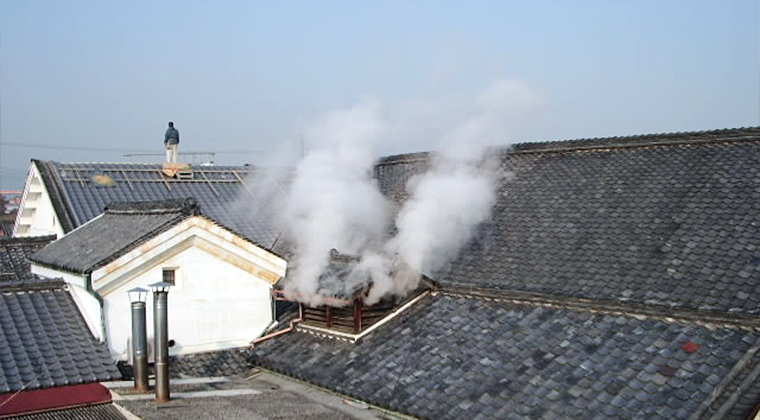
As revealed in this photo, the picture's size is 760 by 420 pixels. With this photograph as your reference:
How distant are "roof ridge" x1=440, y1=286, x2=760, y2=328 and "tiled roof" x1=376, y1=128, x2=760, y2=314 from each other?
206mm

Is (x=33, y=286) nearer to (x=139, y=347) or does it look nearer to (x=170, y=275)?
(x=170, y=275)

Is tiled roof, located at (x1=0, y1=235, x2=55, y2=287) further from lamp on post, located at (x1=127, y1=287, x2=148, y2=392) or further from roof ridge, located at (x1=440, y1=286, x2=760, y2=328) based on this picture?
roof ridge, located at (x1=440, y1=286, x2=760, y2=328)

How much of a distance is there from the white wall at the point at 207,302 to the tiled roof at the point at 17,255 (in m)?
4.42

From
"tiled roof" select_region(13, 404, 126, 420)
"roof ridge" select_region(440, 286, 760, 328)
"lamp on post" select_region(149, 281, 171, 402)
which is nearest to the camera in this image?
"roof ridge" select_region(440, 286, 760, 328)

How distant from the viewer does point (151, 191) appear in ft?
67.7

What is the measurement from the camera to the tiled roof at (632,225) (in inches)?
423

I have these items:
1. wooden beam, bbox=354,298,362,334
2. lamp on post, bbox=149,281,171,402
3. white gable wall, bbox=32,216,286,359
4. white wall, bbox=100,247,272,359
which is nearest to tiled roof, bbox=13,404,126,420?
lamp on post, bbox=149,281,171,402

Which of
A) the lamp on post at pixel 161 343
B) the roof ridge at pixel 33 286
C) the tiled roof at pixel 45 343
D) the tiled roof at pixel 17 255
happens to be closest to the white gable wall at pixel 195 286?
the roof ridge at pixel 33 286

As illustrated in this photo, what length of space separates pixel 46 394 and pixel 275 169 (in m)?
11.4

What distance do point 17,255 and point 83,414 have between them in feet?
29.6

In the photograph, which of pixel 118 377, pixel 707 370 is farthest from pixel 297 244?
pixel 707 370

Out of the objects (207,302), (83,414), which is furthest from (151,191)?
(83,414)

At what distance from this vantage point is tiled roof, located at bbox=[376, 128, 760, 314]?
35.2 feet

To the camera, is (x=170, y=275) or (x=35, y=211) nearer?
(x=170, y=275)
